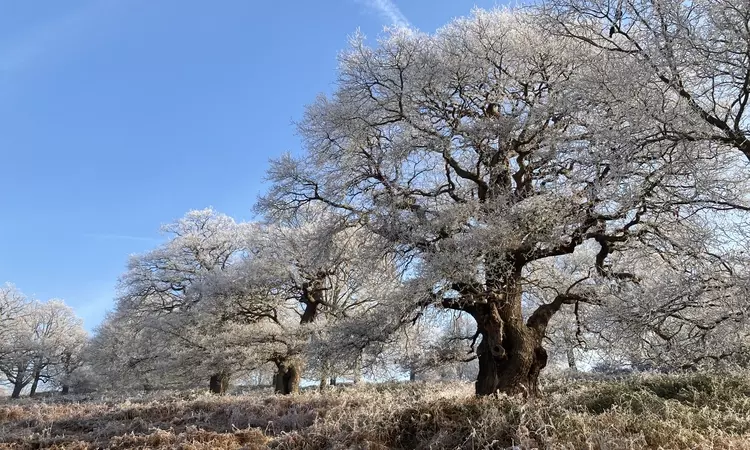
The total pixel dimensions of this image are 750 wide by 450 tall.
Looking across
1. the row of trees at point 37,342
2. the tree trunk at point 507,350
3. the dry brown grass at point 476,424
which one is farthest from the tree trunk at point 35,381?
the tree trunk at point 507,350

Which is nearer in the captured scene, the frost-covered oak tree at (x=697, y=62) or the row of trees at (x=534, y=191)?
the frost-covered oak tree at (x=697, y=62)

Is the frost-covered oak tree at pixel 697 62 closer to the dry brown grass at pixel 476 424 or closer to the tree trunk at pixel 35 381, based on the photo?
the dry brown grass at pixel 476 424

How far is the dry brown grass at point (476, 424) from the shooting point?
4.21 m

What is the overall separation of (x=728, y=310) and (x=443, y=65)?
653 cm

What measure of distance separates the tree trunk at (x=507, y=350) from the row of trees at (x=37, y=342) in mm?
37525

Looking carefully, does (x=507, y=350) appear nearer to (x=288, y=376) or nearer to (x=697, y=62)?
(x=697, y=62)

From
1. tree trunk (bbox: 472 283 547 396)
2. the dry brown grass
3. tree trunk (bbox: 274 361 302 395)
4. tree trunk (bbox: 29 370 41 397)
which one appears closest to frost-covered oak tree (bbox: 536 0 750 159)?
the dry brown grass

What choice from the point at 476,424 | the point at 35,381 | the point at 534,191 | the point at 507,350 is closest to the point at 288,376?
the point at 507,350

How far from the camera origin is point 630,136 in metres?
6.69

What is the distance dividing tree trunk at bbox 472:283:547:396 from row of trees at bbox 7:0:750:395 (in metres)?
0.04

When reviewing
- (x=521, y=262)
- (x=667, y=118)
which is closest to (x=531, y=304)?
(x=521, y=262)

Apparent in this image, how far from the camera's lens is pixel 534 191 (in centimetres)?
881

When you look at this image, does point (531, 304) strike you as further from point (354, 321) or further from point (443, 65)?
point (443, 65)

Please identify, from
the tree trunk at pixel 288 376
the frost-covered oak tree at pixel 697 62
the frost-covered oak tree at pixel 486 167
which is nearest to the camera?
the frost-covered oak tree at pixel 697 62
